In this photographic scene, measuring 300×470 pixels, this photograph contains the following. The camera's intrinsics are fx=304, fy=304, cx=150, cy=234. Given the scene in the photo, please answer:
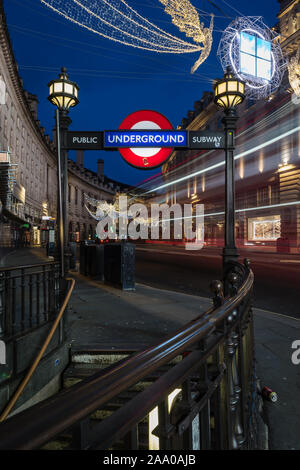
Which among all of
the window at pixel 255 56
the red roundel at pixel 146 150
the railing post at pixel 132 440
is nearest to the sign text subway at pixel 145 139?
the red roundel at pixel 146 150

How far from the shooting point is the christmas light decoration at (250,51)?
15.7 metres

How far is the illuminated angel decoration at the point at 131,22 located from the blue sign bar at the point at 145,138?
5529 millimetres

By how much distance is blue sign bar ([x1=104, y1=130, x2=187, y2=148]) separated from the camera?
619cm

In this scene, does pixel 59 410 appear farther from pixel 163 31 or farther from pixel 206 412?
pixel 163 31

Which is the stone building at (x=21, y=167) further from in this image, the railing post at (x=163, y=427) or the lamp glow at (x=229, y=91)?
the railing post at (x=163, y=427)

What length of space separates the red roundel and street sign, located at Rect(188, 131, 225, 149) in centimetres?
52

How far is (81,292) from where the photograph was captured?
894cm

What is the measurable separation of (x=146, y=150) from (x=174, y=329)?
11.8ft

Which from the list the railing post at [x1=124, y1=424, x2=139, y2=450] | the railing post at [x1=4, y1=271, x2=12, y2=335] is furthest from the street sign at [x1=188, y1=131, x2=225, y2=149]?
the railing post at [x1=124, y1=424, x2=139, y2=450]

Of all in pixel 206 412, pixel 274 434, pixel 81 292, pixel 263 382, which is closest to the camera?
pixel 206 412

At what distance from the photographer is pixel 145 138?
620 cm

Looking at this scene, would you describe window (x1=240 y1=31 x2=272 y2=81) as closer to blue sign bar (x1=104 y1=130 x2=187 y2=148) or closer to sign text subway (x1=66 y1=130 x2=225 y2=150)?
sign text subway (x1=66 y1=130 x2=225 y2=150)

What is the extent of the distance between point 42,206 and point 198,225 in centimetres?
2446
